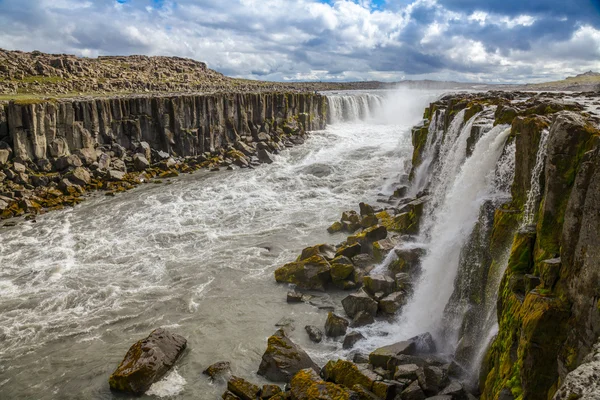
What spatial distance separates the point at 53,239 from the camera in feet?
81.3

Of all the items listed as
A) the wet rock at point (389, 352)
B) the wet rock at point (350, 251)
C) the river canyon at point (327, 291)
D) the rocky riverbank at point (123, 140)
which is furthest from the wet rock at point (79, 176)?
the wet rock at point (389, 352)

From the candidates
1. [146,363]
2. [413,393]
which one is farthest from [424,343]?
[146,363]

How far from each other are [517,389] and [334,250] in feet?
44.9

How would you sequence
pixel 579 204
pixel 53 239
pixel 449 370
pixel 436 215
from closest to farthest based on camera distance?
pixel 579 204 → pixel 449 370 → pixel 436 215 → pixel 53 239

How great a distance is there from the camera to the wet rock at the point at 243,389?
1147 cm

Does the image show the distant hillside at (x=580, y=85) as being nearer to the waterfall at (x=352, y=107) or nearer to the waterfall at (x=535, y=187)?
the waterfall at (x=352, y=107)

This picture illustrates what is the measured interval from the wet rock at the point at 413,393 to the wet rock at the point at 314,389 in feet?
3.98

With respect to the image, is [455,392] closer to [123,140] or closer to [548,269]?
[548,269]

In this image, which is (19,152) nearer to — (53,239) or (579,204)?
(53,239)

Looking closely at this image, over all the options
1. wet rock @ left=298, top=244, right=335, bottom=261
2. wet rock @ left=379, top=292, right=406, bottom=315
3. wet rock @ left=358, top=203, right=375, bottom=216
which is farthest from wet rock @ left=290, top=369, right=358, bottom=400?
wet rock @ left=358, top=203, right=375, bottom=216

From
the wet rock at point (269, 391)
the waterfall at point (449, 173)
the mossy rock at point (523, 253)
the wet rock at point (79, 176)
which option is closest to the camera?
the mossy rock at point (523, 253)

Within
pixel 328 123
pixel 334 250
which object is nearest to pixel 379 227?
pixel 334 250

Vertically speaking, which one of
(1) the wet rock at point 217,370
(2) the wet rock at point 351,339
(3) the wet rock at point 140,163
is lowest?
(1) the wet rock at point 217,370

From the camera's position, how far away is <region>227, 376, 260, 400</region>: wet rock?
11.5m
